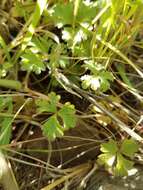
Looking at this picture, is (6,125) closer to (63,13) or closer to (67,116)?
(67,116)

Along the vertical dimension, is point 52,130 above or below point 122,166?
above

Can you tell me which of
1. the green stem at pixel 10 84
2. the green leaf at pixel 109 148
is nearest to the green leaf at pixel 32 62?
the green stem at pixel 10 84

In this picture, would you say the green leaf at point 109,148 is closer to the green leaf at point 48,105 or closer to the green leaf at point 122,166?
the green leaf at point 122,166

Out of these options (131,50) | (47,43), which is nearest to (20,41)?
(47,43)

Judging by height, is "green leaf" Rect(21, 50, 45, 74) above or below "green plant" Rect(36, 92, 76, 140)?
above

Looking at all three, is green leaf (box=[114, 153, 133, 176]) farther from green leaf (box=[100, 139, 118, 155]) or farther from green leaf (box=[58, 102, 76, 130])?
green leaf (box=[58, 102, 76, 130])

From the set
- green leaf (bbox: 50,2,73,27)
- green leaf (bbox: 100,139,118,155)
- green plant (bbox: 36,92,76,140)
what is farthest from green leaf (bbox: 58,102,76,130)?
green leaf (bbox: 50,2,73,27)

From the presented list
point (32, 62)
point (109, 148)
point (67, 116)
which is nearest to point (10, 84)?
point (32, 62)
